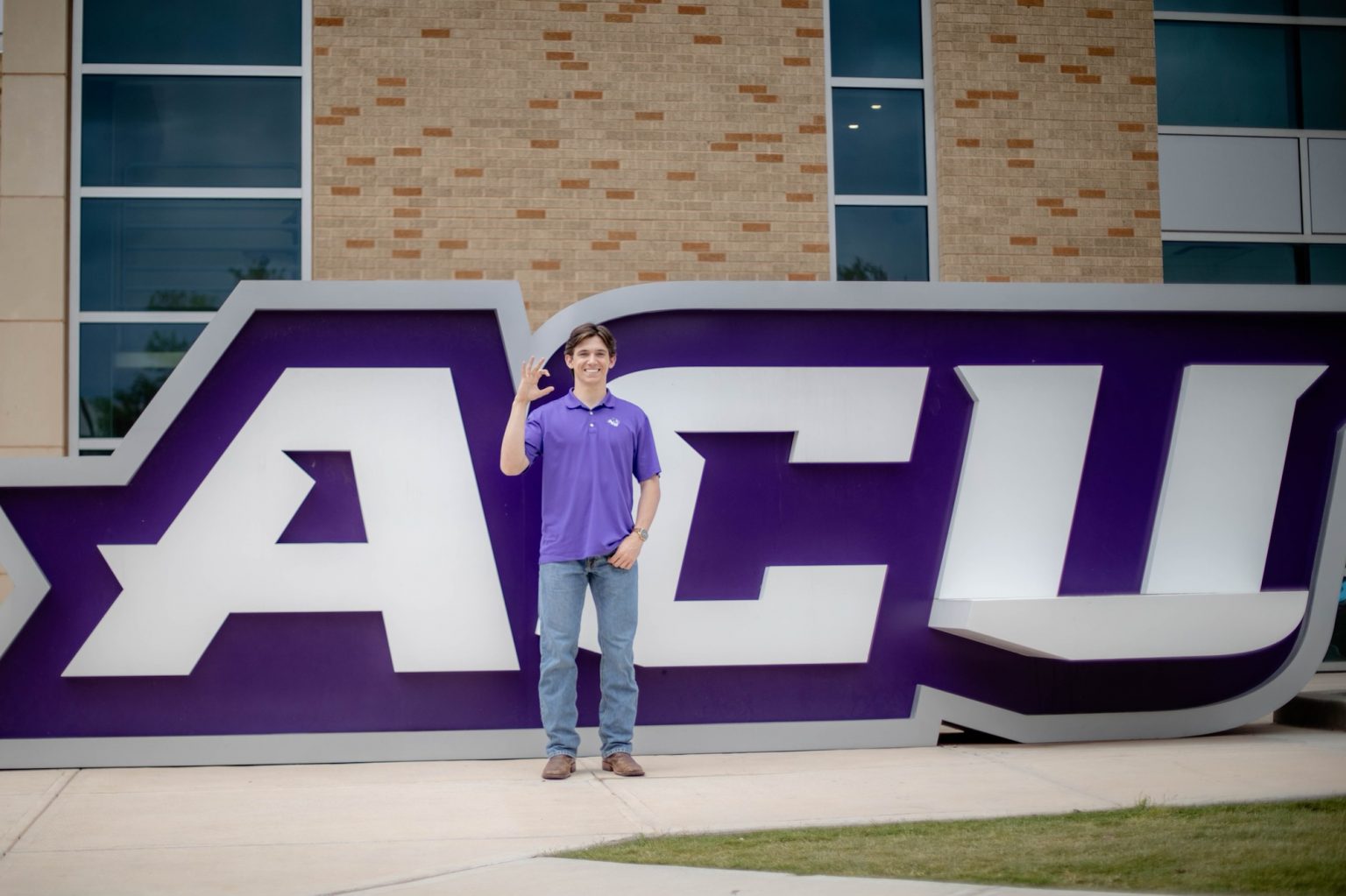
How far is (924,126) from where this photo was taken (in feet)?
31.9

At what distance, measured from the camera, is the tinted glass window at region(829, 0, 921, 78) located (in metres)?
9.73

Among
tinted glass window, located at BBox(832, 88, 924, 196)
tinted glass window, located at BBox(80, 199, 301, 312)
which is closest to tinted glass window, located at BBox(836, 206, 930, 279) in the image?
tinted glass window, located at BBox(832, 88, 924, 196)

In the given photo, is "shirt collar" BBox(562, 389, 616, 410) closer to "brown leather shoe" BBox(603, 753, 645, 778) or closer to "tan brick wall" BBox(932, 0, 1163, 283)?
"brown leather shoe" BBox(603, 753, 645, 778)

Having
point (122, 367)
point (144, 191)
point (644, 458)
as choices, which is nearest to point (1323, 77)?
point (644, 458)

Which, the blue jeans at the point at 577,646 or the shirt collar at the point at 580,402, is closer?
the blue jeans at the point at 577,646

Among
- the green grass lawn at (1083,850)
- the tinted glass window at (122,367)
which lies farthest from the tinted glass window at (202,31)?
the green grass lawn at (1083,850)

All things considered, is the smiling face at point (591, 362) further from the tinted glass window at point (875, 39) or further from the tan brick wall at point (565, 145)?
the tinted glass window at point (875, 39)

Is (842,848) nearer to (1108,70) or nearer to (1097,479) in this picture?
(1097,479)

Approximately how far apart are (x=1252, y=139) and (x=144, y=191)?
8067 millimetres

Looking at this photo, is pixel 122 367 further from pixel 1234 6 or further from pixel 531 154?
pixel 1234 6

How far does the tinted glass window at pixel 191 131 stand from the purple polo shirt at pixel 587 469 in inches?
152

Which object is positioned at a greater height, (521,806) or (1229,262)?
(1229,262)

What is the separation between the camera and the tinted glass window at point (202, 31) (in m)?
9.16

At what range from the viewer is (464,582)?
671 centimetres
